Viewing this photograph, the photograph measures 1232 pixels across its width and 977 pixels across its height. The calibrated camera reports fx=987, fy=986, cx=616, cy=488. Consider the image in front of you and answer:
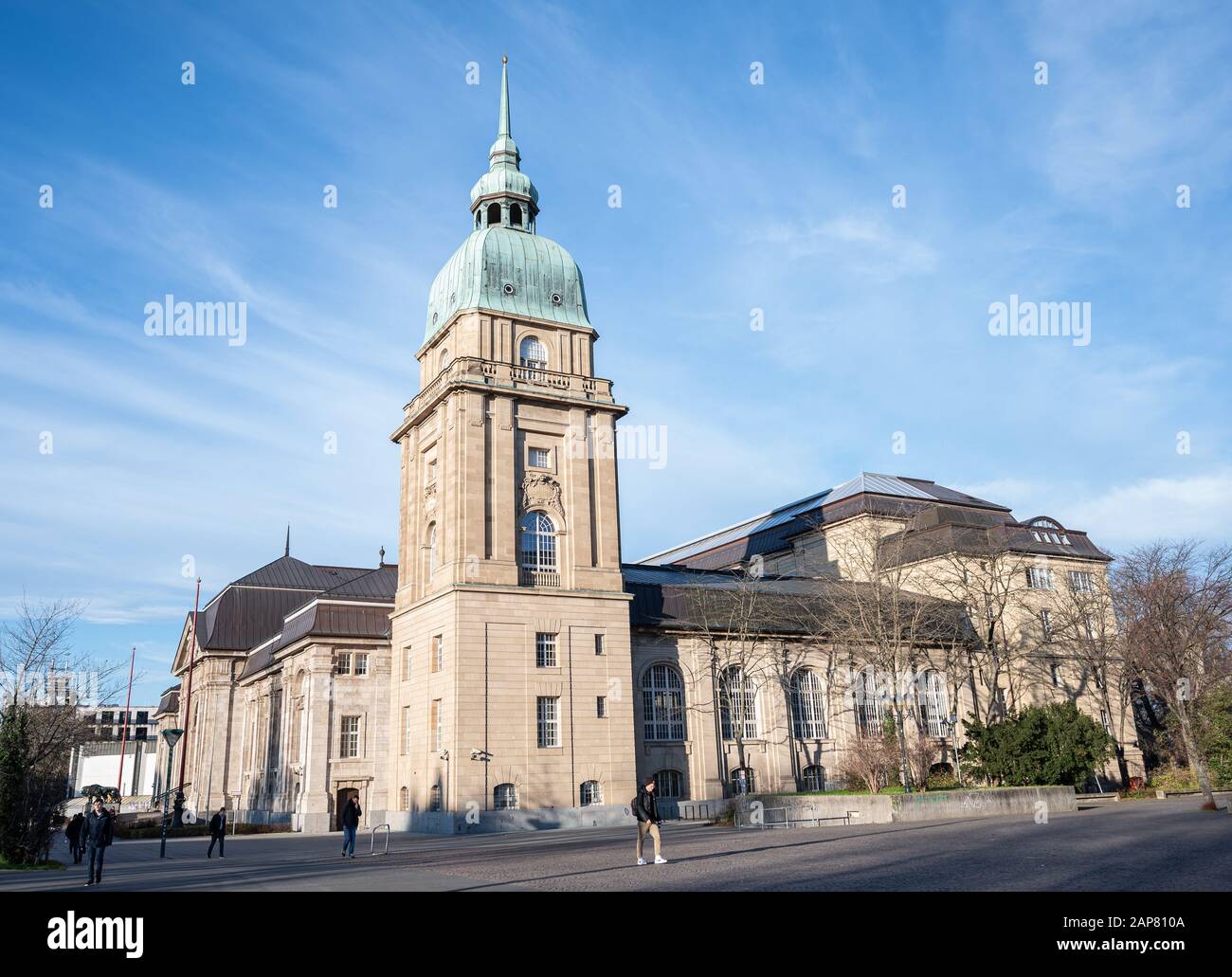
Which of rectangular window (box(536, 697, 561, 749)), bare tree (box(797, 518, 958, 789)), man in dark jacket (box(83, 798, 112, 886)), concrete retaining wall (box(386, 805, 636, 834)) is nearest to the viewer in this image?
man in dark jacket (box(83, 798, 112, 886))

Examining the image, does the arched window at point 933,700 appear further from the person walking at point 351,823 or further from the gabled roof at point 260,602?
the person walking at point 351,823

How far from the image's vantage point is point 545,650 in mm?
44719

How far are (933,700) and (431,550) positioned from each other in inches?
1247

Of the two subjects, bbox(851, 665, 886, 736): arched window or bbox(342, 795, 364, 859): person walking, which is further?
bbox(851, 665, 886, 736): arched window

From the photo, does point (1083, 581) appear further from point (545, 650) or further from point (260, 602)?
point (260, 602)

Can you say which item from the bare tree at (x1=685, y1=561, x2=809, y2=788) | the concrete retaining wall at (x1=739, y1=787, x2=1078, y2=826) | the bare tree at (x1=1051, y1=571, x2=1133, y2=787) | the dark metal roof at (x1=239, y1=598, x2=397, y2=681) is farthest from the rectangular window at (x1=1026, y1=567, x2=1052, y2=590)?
the dark metal roof at (x1=239, y1=598, x2=397, y2=681)

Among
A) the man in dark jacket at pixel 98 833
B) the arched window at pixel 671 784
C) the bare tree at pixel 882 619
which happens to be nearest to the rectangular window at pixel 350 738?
the arched window at pixel 671 784

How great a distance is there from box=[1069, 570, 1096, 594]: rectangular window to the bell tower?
3218 cm

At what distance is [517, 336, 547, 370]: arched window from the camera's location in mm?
49812

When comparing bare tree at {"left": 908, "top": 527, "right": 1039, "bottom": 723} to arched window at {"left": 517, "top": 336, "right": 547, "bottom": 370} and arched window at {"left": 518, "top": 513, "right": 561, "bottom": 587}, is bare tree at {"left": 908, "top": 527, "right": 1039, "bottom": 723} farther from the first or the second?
arched window at {"left": 517, "top": 336, "right": 547, "bottom": 370}

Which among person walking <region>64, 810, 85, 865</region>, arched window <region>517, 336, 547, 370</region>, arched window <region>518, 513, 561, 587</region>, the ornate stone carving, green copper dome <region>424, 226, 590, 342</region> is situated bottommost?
person walking <region>64, 810, 85, 865</region>
